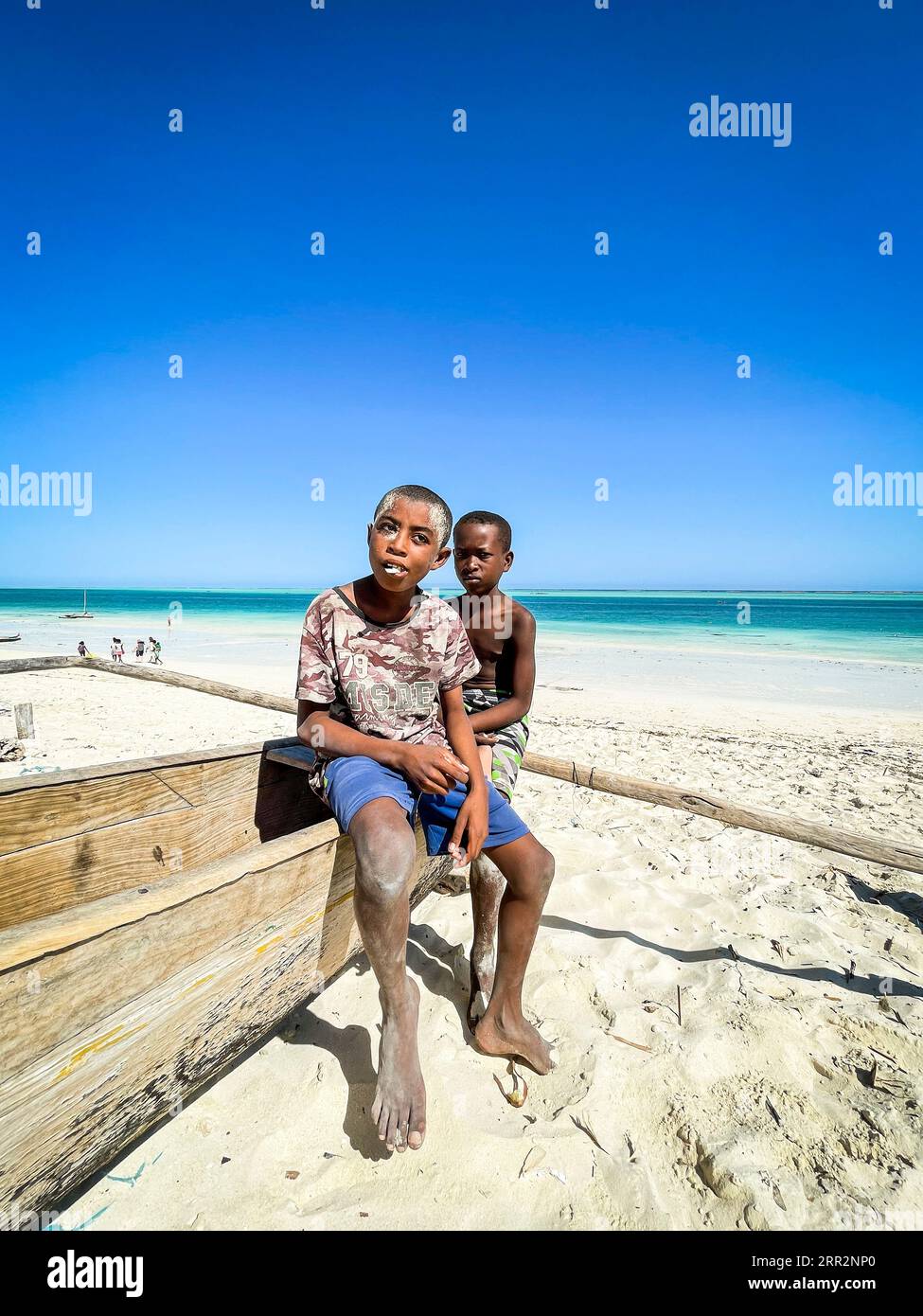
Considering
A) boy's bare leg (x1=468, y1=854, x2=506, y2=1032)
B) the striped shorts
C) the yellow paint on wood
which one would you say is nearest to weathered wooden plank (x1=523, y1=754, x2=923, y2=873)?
the striped shorts

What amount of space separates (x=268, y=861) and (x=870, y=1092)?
2281 millimetres

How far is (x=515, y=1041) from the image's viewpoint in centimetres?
225

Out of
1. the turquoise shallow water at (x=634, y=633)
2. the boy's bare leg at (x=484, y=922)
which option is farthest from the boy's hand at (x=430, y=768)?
the turquoise shallow water at (x=634, y=633)

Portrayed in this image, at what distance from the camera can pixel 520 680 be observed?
2916mm

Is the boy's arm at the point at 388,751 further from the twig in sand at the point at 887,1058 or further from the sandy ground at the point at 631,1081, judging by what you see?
the twig in sand at the point at 887,1058

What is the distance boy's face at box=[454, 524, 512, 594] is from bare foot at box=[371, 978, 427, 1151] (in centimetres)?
185

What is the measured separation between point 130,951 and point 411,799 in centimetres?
98

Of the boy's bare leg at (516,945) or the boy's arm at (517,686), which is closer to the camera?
the boy's bare leg at (516,945)

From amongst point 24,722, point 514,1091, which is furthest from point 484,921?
point 24,722

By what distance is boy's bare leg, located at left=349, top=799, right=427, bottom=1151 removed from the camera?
6.01ft

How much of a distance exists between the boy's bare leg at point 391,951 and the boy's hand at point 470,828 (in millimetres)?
252

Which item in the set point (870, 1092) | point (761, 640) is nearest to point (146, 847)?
point (870, 1092)

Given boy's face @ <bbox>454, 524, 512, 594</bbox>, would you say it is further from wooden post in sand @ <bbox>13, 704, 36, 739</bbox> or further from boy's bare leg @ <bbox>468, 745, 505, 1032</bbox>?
wooden post in sand @ <bbox>13, 704, 36, 739</bbox>

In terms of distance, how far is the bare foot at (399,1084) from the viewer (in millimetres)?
1808
